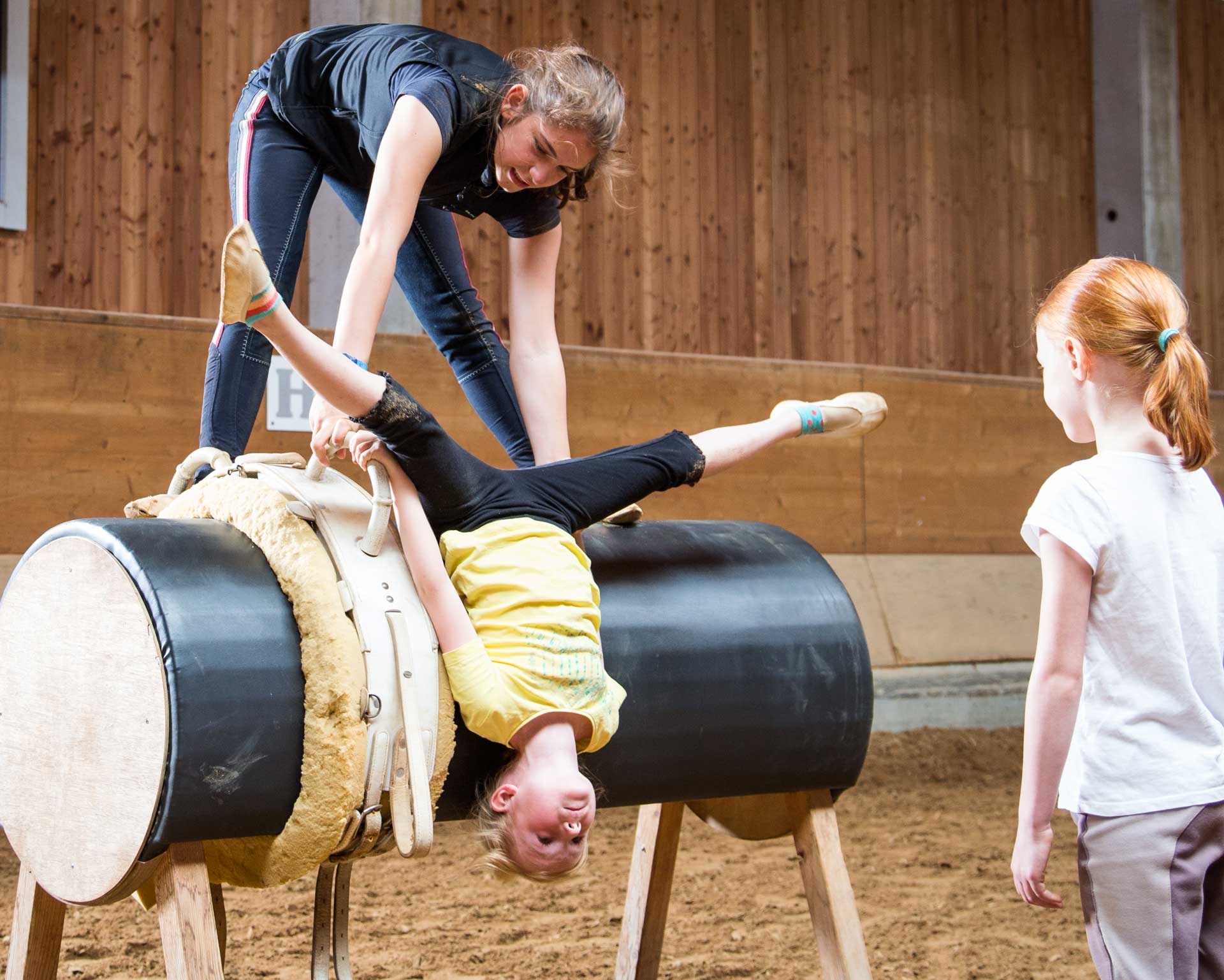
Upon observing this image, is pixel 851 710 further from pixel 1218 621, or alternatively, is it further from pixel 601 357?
pixel 601 357

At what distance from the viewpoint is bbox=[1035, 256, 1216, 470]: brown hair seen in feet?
3.99

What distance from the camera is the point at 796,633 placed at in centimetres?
174

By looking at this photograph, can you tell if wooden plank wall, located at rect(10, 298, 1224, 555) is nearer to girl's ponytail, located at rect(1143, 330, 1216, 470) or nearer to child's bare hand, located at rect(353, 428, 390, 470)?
child's bare hand, located at rect(353, 428, 390, 470)

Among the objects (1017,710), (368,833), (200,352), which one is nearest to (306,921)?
(368,833)

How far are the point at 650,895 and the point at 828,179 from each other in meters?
4.20

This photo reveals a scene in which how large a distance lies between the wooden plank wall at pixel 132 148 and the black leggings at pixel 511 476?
298 cm

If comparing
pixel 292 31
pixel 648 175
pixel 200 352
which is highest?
pixel 292 31

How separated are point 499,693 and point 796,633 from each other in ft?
1.74

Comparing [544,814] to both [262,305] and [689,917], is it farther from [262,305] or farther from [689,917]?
[689,917]

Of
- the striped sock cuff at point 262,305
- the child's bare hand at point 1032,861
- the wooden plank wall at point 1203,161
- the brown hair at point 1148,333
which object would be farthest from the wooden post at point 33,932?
the wooden plank wall at point 1203,161

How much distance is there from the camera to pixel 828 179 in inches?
219

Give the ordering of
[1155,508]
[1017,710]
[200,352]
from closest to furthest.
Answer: [1155,508] → [200,352] → [1017,710]

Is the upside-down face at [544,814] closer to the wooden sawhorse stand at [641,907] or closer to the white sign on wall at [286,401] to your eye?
the wooden sawhorse stand at [641,907]

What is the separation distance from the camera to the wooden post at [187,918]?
1294 millimetres
